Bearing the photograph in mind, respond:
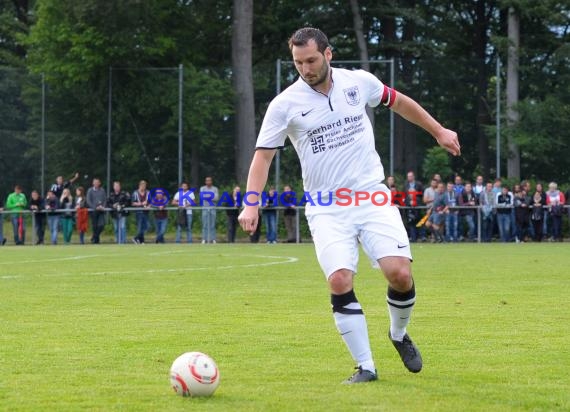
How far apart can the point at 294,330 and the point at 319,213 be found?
2.63 m

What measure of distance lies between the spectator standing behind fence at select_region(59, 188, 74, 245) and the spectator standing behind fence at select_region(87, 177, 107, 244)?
563mm

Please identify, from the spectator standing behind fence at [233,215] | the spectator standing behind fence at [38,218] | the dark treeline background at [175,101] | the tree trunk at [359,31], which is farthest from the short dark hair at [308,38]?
the tree trunk at [359,31]

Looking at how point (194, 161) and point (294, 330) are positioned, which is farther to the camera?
point (194, 161)

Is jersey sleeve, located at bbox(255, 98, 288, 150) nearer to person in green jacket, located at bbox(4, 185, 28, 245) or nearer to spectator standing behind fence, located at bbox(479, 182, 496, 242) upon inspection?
spectator standing behind fence, located at bbox(479, 182, 496, 242)

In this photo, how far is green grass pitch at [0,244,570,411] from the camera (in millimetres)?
6707

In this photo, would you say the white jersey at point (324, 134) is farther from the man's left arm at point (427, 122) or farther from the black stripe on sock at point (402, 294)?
the black stripe on sock at point (402, 294)

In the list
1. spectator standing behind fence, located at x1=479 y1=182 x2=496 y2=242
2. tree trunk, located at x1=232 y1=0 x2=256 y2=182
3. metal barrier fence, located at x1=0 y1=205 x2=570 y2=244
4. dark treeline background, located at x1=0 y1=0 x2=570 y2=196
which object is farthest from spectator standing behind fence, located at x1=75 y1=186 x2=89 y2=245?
spectator standing behind fence, located at x1=479 y1=182 x2=496 y2=242

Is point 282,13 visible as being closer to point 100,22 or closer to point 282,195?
point 100,22

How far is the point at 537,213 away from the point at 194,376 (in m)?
26.8

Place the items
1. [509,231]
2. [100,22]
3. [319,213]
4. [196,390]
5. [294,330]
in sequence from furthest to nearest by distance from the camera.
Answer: [100,22]
[509,231]
[294,330]
[319,213]
[196,390]

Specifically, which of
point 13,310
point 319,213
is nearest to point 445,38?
point 13,310

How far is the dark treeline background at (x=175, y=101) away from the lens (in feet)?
118

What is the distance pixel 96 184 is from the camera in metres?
33.0

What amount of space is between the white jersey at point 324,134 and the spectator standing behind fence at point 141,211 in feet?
82.4
